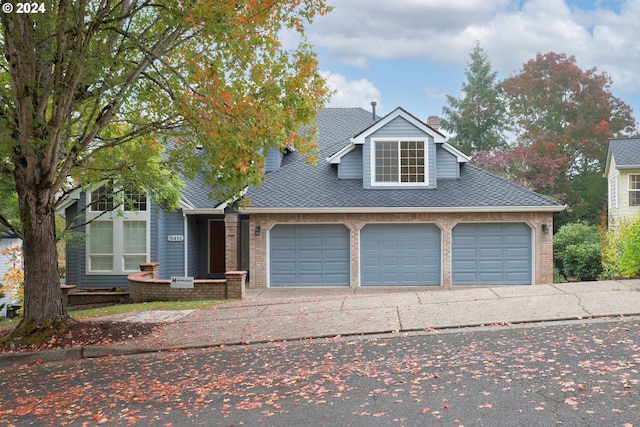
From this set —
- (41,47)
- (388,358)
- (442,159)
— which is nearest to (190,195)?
(442,159)

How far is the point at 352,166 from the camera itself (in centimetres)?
2033

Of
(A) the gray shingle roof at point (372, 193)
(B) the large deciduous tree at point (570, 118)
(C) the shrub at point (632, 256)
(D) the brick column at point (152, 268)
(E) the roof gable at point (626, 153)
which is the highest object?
(B) the large deciduous tree at point (570, 118)

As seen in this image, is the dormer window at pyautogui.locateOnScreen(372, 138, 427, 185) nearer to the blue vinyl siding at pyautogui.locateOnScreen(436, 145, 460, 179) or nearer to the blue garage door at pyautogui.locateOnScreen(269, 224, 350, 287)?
the blue vinyl siding at pyautogui.locateOnScreen(436, 145, 460, 179)

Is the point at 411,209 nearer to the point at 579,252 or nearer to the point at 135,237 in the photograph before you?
the point at 135,237

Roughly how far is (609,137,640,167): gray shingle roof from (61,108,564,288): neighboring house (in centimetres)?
902

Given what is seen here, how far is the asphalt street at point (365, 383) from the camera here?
5.72 m

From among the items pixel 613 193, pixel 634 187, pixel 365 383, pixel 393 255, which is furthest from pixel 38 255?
pixel 613 193

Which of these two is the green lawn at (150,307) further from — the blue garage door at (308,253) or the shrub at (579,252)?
the shrub at (579,252)

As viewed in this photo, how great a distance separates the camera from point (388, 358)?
8.00 meters

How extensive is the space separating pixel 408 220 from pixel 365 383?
1233 cm

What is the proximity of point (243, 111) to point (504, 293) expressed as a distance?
675 cm

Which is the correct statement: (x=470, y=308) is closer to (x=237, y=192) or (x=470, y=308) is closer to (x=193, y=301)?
(x=237, y=192)

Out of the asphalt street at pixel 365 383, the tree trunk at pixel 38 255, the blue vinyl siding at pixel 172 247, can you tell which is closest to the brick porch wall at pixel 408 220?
the blue vinyl siding at pixel 172 247

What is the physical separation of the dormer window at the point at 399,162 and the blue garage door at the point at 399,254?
1.70 meters
